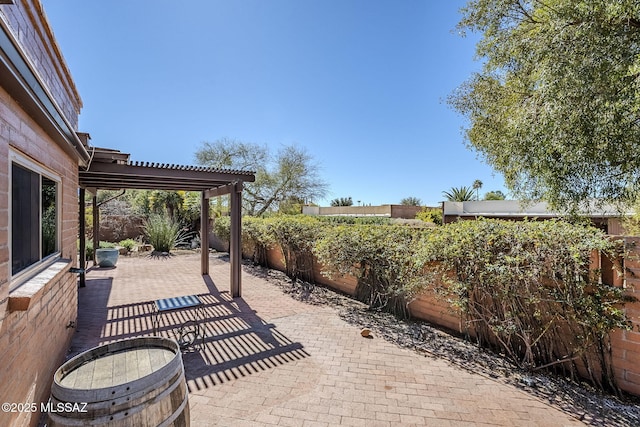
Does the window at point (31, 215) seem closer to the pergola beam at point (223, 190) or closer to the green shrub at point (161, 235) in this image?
the pergola beam at point (223, 190)

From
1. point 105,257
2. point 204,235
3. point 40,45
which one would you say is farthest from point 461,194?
point 40,45

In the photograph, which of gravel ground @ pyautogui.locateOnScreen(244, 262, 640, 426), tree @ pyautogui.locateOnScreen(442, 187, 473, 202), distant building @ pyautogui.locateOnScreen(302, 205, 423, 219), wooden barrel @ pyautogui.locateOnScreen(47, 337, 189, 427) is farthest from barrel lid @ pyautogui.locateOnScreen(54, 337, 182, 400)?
tree @ pyautogui.locateOnScreen(442, 187, 473, 202)

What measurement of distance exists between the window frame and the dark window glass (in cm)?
2

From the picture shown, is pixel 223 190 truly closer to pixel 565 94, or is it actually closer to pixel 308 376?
pixel 308 376

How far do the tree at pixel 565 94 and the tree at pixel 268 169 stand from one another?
50.9ft

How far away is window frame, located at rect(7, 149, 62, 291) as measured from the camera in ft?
6.62

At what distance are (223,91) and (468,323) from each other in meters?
12.8

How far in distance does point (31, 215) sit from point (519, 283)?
5274mm

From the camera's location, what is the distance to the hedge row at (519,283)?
3.31m

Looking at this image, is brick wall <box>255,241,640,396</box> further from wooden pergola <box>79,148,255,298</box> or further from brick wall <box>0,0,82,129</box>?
wooden pergola <box>79,148,255,298</box>

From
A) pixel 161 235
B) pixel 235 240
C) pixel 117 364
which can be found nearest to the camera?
pixel 117 364

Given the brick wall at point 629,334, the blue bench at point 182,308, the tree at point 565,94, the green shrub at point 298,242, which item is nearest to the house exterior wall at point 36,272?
the blue bench at point 182,308

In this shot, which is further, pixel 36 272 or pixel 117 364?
pixel 36 272

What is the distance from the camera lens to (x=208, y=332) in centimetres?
506
